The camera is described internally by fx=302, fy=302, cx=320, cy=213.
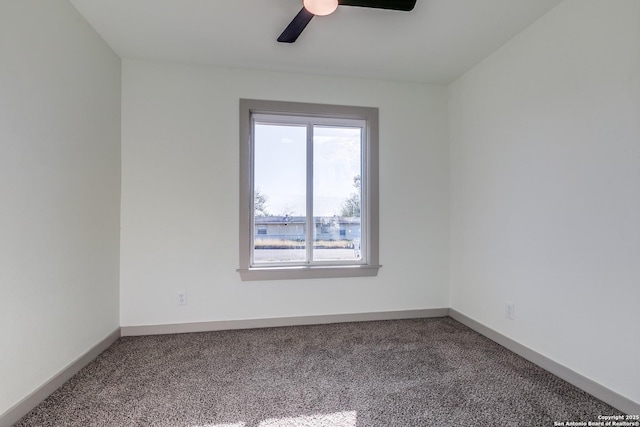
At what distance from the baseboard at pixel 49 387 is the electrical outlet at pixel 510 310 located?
3.17 meters

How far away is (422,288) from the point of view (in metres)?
3.16

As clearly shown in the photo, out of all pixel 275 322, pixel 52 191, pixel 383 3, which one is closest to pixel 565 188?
pixel 383 3

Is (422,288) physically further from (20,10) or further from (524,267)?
(20,10)

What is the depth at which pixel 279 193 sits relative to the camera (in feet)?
9.89

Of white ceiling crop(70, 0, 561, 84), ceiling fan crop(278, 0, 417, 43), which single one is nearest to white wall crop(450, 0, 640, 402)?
white ceiling crop(70, 0, 561, 84)

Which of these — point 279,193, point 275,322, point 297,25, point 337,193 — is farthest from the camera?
point 337,193

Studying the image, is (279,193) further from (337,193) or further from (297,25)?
(297,25)

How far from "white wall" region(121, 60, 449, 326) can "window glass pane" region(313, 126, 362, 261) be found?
0.87ft

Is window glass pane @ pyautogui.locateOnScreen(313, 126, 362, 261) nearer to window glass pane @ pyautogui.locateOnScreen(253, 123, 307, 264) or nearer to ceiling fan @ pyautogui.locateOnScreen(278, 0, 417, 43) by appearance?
window glass pane @ pyautogui.locateOnScreen(253, 123, 307, 264)

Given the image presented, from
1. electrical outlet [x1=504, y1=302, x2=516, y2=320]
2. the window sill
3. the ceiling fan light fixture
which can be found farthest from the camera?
the window sill

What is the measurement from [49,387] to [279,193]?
211 centimetres

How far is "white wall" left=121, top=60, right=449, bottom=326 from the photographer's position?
2.70 metres

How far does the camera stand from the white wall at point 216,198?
8.86 ft

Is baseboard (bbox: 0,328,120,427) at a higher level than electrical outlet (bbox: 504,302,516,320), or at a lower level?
lower
